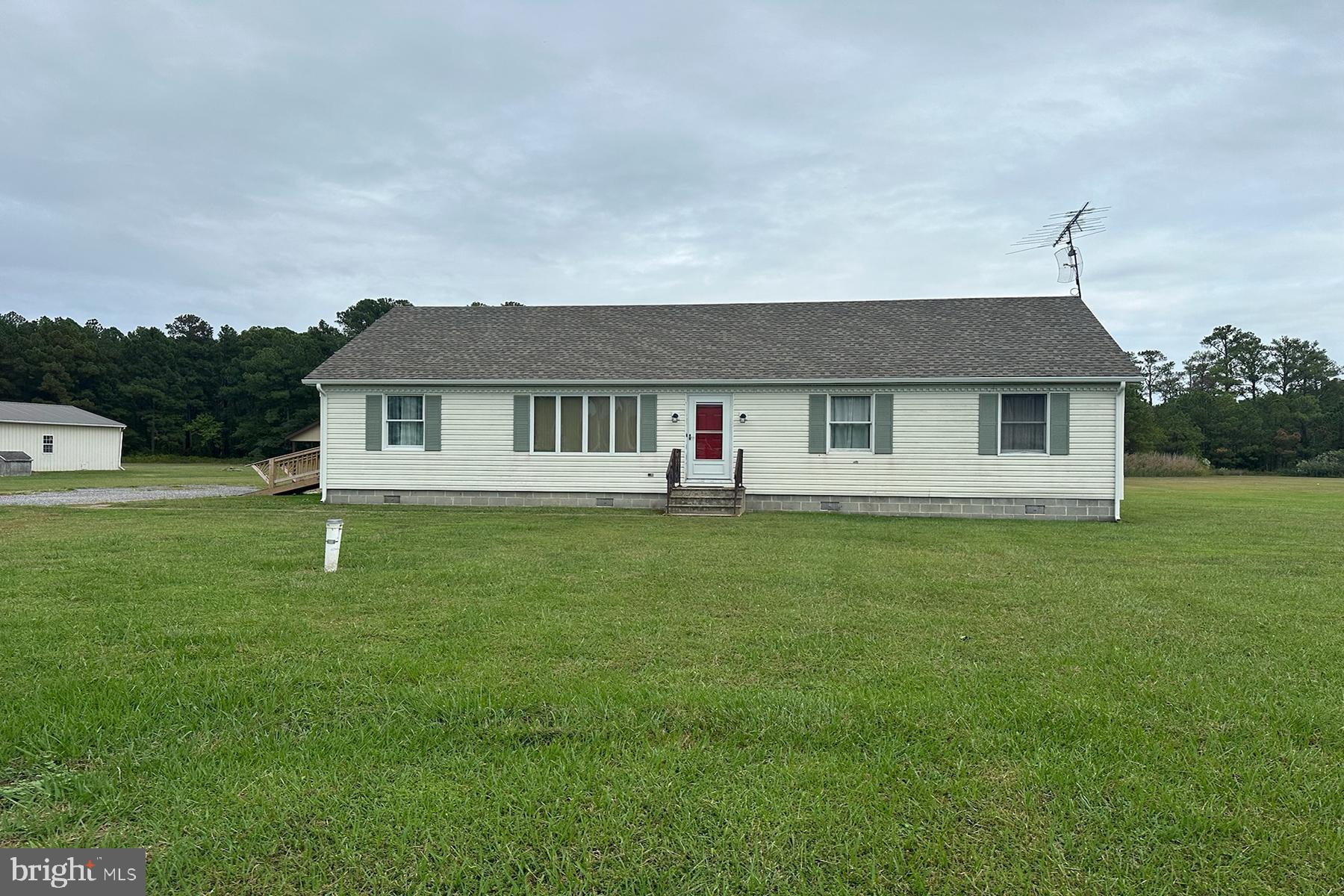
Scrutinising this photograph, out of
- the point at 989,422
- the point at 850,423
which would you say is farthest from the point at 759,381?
Answer: the point at 989,422

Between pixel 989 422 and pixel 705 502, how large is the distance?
605cm

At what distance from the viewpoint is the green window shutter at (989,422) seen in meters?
14.4

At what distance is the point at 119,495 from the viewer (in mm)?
17812

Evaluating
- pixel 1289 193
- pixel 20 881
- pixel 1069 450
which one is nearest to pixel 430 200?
pixel 1069 450

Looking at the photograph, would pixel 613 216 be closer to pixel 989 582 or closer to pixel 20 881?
pixel 989 582

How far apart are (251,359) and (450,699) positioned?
197ft

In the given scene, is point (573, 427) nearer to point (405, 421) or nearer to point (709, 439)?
point (709, 439)

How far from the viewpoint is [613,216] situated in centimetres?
2623

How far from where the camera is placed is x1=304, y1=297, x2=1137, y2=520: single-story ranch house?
14289 millimetres

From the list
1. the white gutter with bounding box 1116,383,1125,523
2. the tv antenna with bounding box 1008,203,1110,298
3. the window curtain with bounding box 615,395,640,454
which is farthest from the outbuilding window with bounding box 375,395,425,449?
the tv antenna with bounding box 1008,203,1110,298

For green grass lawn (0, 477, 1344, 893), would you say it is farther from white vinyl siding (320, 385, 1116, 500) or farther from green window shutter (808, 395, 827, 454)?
green window shutter (808, 395, 827, 454)

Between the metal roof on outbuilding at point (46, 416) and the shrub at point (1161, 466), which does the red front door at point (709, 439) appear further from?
the metal roof on outbuilding at point (46, 416)

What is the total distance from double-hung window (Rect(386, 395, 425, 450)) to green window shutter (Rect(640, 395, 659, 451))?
4973 millimetres

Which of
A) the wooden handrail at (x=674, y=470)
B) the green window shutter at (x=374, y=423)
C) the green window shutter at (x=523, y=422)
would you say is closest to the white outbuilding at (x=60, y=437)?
the green window shutter at (x=374, y=423)
